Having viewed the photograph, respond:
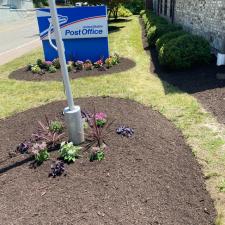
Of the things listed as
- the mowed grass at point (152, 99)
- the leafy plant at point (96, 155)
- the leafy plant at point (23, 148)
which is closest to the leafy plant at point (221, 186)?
the mowed grass at point (152, 99)

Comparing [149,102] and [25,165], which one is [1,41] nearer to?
[149,102]

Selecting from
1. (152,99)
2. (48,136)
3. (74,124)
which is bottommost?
(152,99)

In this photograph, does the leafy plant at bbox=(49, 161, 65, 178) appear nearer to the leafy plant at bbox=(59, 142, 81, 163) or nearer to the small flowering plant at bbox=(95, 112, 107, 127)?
the leafy plant at bbox=(59, 142, 81, 163)

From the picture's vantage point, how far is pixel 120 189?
460 cm

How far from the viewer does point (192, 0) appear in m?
14.3

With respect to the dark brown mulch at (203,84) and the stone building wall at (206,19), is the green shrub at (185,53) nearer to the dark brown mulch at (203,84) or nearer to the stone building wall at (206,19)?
the dark brown mulch at (203,84)

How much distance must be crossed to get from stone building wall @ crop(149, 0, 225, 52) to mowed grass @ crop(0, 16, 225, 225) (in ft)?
8.13

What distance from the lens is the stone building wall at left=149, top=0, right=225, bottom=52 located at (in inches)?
430

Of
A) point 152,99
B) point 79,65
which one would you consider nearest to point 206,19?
point 79,65

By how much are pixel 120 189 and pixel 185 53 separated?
268 inches

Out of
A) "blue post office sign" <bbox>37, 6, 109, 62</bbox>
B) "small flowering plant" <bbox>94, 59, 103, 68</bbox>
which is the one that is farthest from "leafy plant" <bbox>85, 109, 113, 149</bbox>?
"blue post office sign" <bbox>37, 6, 109, 62</bbox>

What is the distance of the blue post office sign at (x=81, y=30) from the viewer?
1233 cm

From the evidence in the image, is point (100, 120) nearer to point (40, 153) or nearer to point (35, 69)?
point (40, 153)

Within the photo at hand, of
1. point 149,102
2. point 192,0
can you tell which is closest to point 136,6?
point 192,0
